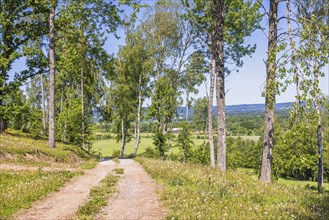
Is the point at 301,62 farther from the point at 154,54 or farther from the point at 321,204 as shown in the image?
the point at 154,54

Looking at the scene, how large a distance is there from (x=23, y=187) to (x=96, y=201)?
147 inches

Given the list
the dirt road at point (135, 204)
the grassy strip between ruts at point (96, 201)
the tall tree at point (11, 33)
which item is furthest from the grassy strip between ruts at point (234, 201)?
the tall tree at point (11, 33)

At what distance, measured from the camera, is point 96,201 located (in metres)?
10.7

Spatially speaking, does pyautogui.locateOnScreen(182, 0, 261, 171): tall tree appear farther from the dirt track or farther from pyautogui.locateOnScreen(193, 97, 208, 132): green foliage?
pyautogui.locateOnScreen(193, 97, 208, 132): green foliage

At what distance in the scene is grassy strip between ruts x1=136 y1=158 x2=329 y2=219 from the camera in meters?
8.34

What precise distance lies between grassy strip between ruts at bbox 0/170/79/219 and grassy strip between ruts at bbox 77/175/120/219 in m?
1.90

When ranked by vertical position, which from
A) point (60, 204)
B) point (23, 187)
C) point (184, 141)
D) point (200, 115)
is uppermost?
point (200, 115)

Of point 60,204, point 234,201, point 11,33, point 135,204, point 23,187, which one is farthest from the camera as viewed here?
point 11,33

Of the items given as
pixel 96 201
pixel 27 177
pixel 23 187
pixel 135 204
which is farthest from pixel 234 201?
pixel 27 177

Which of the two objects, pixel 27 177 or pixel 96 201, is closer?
pixel 96 201

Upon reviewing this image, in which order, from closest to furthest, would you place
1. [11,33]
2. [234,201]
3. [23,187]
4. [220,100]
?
[234,201] → [23,187] → [220,100] → [11,33]

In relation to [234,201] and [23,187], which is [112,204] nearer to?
[234,201]

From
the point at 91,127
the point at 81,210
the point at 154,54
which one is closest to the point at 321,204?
the point at 81,210

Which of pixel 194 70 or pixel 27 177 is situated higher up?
pixel 194 70
